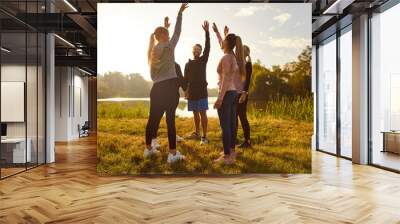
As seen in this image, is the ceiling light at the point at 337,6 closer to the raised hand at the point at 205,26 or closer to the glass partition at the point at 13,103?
the raised hand at the point at 205,26

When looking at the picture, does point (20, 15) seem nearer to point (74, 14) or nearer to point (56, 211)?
A: point (74, 14)

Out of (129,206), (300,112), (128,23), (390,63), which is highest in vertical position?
(128,23)

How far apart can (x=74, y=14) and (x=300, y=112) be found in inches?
183

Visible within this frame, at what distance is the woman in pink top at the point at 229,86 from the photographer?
6.74m

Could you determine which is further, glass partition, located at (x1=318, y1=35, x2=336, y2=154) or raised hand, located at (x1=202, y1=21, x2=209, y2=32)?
glass partition, located at (x1=318, y1=35, x2=336, y2=154)

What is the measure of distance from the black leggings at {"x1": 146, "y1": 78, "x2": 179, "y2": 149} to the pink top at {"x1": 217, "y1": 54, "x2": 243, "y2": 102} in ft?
2.38

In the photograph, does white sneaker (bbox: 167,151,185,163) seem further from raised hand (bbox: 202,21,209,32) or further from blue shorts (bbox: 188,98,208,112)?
raised hand (bbox: 202,21,209,32)

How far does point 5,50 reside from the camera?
21.5 feet

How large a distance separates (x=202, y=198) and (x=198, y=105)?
2030 mm

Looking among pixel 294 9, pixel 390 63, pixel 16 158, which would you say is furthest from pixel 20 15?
pixel 390 63

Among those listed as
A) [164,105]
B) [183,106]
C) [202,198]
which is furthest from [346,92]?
[202,198]

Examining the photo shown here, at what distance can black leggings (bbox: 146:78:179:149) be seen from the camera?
265 inches

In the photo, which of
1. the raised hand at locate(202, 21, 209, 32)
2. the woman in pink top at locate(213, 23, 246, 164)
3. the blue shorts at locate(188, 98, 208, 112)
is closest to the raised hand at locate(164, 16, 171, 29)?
the raised hand at locate(202, 21, 209, 32)

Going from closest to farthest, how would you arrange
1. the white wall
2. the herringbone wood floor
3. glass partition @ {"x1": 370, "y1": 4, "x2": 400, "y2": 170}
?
the herringbone wood floor < glass partition @ {"x1": 370, "y1": 4, "x2": 400, "y2": 170} < the white wall
